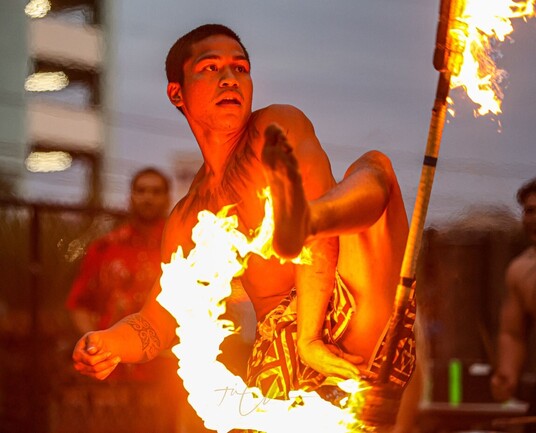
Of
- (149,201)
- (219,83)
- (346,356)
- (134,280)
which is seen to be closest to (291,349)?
(346,356)

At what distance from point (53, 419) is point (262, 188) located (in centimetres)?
393

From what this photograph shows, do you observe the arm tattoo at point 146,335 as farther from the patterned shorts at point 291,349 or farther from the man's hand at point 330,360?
the man's hand at point 330,360

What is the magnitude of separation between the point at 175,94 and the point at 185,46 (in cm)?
16

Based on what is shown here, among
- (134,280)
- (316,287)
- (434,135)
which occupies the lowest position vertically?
(134,280)

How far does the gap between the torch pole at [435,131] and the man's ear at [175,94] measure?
0.85 m

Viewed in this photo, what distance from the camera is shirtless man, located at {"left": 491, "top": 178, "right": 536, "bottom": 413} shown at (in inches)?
230

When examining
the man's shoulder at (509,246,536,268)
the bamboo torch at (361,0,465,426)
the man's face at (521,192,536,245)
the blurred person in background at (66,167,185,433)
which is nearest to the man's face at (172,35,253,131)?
the bamboo torch at (361,0,465,426)

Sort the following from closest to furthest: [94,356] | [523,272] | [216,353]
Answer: [216,353] → [94,356] → [523,272]

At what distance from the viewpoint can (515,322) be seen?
5.98 meters

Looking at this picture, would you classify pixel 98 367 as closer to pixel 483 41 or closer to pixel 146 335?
pixel 146 335

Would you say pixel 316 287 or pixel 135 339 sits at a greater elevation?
pixel 316 287

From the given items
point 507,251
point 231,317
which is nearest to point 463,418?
point 507,251

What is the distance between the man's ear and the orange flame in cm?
87

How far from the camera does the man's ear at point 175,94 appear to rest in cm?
358
